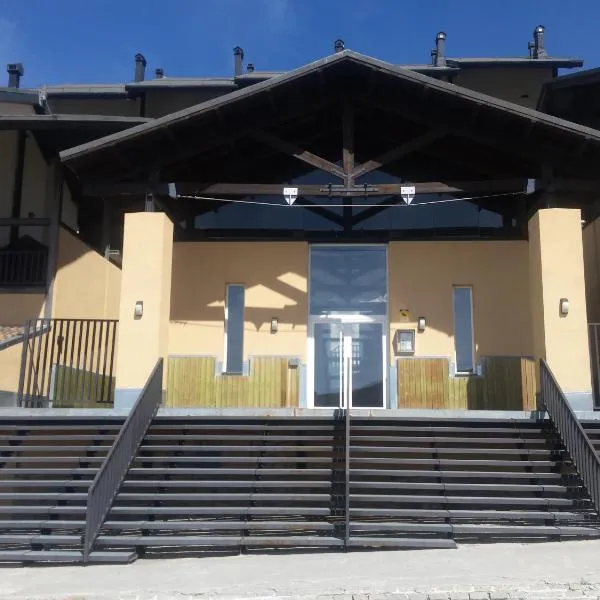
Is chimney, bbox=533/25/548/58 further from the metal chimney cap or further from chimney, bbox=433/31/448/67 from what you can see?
the metal chimney cap

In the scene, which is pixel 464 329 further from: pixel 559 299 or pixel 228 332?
pixel 228 332

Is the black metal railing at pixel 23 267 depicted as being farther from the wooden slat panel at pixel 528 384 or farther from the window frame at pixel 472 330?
the wooden slat panel at pixel 528 384

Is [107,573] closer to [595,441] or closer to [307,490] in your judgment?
[307,490]

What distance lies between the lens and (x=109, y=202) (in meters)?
13.6

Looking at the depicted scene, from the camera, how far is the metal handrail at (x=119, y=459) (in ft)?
24.5

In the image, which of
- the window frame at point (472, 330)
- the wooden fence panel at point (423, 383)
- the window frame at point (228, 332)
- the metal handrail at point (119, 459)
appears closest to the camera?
the metal handrail at point (119, 459)

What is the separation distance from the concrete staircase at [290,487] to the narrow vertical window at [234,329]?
296 centimetres

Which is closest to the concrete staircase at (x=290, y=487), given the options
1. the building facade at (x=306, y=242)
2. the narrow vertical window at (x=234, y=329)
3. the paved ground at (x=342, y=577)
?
the paved ground at (x=342, y=577)

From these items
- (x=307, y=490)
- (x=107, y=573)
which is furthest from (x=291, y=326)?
(x=107, y=573)

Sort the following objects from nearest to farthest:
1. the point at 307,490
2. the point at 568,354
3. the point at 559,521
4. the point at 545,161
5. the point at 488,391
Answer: the point at 559,521 < the point at 307,490 < the point at 568,354 < the point at 545,161 < the point at 488,391

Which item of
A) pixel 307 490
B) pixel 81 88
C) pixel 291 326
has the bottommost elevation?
pixel 307 490

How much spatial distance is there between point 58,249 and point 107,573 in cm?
722

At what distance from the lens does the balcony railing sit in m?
12.7

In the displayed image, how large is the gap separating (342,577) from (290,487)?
1.93 m
